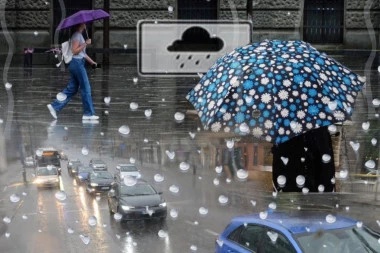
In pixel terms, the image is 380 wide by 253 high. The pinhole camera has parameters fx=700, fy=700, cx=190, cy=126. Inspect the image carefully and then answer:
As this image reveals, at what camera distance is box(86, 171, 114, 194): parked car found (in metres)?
4.55

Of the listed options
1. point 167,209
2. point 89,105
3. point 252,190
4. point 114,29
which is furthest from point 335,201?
point 114,29

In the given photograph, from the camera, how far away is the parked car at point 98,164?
4852mm

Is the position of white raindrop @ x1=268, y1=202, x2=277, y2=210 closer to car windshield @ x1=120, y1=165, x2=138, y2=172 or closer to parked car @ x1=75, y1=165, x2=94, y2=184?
car windshield @ x1=120, y1=165, x2=138, y2=172

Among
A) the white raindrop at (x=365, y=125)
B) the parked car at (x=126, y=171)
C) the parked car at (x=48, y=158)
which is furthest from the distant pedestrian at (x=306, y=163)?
the white raindrop at (x=365, y=125)

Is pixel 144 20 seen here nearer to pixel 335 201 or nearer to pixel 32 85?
pixel 32 85

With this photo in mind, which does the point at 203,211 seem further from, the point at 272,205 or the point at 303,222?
the point at 303,222

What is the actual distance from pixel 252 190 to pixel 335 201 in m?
0.75

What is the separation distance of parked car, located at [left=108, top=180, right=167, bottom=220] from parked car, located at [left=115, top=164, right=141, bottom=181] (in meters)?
0.19

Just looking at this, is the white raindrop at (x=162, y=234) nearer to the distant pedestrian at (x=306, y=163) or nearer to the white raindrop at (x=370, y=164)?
the distant pedestrian at (x=306, y=163)

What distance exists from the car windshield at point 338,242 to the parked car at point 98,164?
185 centimetres

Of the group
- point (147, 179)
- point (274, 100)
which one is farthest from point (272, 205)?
point (147, 179)

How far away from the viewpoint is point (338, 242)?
3.35m

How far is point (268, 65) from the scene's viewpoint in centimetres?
348

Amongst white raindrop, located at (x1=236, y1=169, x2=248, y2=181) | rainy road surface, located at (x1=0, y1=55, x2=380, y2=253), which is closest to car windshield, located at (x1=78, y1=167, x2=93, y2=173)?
rainy road surface, located at (x1=0, y1=55, x2=380, y2=253)
